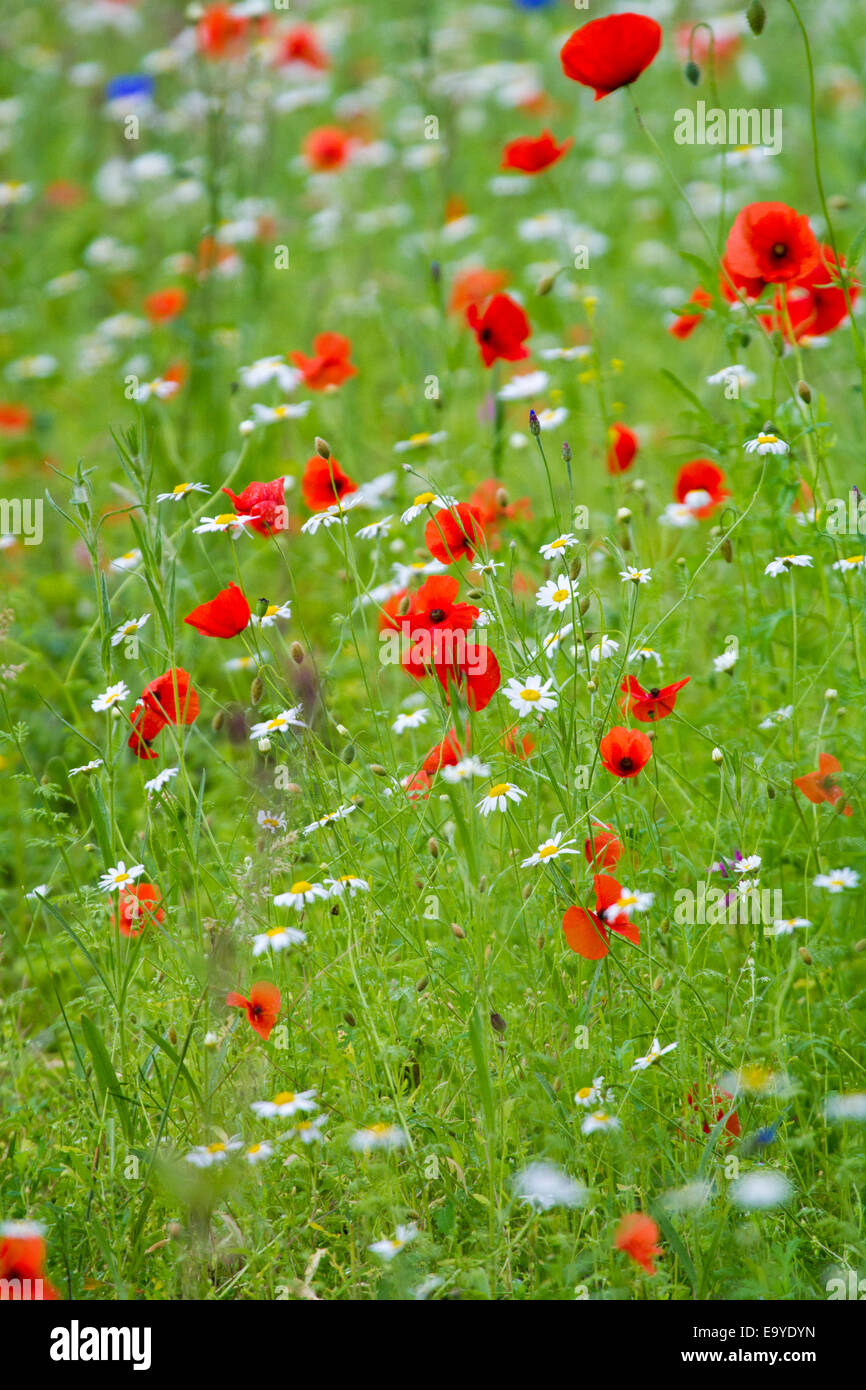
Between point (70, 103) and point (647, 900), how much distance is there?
6.14 metres

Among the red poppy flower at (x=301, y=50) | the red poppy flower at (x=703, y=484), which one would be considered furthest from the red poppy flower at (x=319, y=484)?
the red poppy flower at (x=301, y=50)

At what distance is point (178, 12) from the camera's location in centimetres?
650

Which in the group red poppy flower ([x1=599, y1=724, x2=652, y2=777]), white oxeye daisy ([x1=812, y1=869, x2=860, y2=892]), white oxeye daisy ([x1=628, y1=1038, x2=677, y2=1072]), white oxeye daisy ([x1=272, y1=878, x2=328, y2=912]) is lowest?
white oxeye daisy ([x1=628, y1=1038, x2=677, y2=1072])

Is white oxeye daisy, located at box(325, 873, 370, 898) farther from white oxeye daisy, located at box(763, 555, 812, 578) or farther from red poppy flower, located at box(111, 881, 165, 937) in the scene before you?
white oxeye daisy, located at box(763, 555, 812, 578)

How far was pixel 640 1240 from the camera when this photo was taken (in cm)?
154

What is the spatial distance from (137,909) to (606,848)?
62cm

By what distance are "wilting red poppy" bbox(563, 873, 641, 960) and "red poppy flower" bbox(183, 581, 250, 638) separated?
59 cm

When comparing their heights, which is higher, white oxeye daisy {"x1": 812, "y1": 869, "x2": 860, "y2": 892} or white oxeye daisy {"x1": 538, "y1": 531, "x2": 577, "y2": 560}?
white oxeye daisy {"x1": 538, "y1": 531, "x2": 577, "y2": 560}

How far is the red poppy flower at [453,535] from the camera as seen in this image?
1942 mm

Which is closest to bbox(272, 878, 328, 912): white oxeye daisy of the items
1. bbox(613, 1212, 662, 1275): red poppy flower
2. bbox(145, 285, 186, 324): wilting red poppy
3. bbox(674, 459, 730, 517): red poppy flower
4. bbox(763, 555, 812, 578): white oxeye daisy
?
bbox(613, 1212, 662, 1275): red poppy flower

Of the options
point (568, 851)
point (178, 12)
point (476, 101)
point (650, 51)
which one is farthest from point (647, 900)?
point (178, 12)

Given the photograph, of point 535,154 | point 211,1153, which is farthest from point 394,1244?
point 535,154

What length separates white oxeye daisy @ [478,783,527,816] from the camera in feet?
5.90
